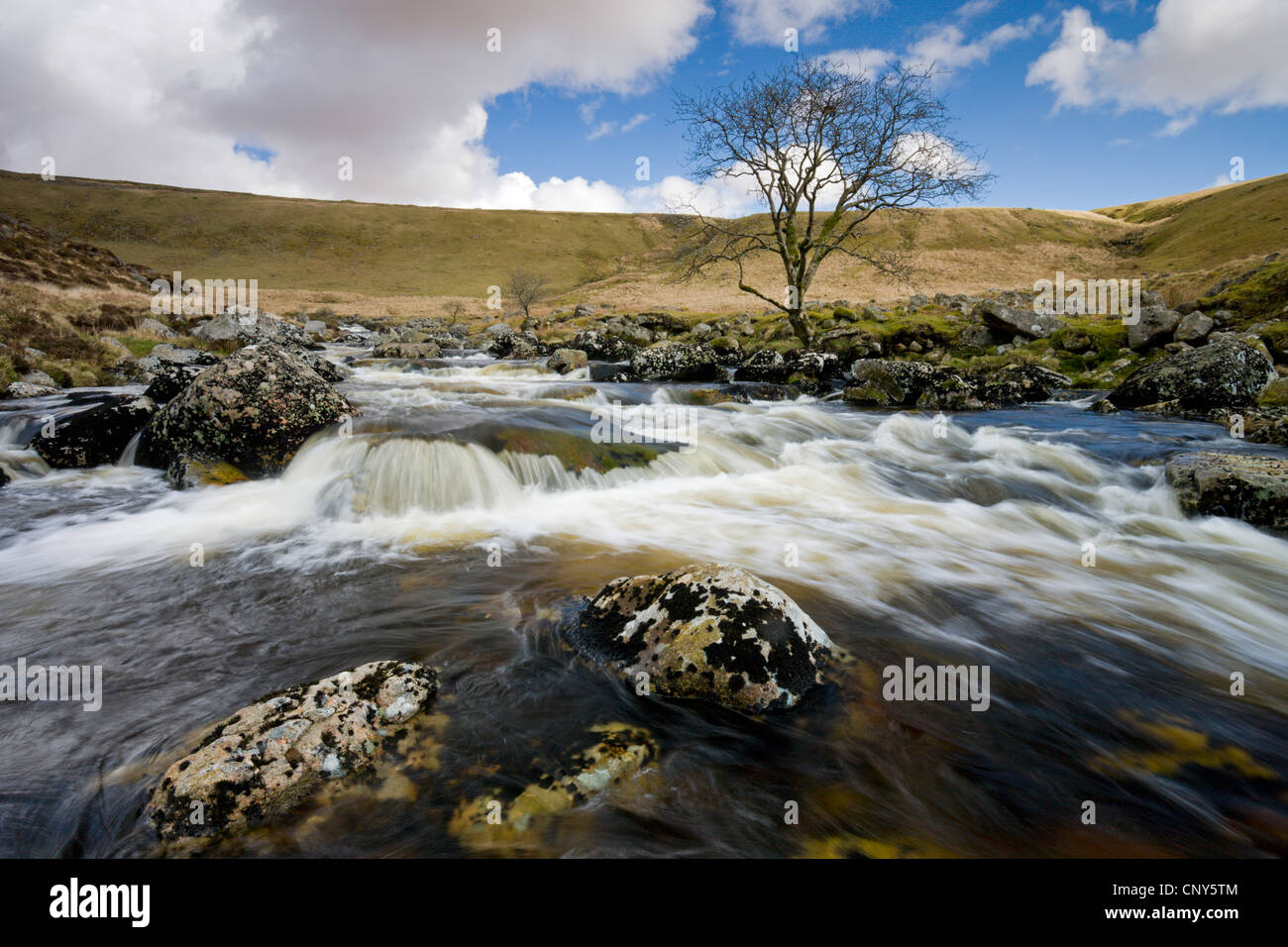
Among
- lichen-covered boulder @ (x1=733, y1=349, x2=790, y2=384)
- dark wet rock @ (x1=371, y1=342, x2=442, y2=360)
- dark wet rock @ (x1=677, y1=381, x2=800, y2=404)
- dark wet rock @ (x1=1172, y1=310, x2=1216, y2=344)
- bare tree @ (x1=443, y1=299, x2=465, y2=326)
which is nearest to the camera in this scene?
dark wet rock @ (x1=1172, y1=310, x2=1216, y2=344)

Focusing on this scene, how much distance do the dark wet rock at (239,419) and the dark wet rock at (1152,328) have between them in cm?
2290

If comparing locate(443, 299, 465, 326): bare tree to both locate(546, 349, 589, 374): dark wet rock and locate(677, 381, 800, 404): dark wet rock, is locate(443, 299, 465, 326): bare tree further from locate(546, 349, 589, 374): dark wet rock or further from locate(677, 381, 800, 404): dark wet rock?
locate(677, 381, 800, 404): dark wet rock

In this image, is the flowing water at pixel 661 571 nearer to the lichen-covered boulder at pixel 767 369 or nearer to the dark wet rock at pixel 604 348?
the lichen-covered boulder at pixel 767 369

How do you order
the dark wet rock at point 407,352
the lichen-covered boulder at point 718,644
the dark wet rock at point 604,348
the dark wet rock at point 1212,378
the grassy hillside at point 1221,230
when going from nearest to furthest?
the lichen-covered boulder at point 718,644 → the dark wet rock at point 1212,378 → the dark wet rock at point 407,352 → the dark wet rock at point 604,348 → the grassy hillside at point 1221,230

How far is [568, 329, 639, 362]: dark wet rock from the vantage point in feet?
83.2

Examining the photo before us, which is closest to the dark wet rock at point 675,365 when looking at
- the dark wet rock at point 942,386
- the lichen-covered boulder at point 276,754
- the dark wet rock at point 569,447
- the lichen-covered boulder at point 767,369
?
the lichen-covered boulder at point 767,369

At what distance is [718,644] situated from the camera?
358 cm

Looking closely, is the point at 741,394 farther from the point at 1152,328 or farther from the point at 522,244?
the point at 522,244

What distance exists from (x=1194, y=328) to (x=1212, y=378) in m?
5.17

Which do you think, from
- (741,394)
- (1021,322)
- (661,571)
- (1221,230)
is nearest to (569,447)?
(661,571)

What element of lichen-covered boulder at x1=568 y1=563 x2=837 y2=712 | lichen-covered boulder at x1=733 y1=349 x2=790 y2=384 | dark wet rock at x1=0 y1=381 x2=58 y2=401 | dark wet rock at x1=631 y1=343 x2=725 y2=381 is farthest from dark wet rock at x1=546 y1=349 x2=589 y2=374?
lichen-covered boulder at x1=568 y1=563 x2=837 y2=712

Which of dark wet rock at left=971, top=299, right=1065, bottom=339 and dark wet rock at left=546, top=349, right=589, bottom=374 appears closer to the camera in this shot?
dark wet rock at left=971, top=299, right=1065, bottom=339

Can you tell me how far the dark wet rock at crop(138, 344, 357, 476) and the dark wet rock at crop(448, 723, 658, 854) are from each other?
7.82m

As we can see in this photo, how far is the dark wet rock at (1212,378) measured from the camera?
12414 millimetres
